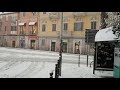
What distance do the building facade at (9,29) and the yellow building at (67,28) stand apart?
5.11 metres

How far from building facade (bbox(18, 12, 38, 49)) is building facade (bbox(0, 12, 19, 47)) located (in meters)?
0.90

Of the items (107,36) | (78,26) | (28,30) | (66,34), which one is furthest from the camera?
(28,30)

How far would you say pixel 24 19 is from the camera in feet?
114

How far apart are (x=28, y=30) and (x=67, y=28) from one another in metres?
7.12

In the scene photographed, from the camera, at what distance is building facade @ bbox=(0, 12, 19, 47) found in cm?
3599

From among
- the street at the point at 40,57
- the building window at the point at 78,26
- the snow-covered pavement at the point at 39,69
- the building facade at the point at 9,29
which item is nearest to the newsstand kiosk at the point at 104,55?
the snow-covered pavement at the point at 39,69

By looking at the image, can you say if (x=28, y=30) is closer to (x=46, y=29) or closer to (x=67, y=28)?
(x=46, y=29)

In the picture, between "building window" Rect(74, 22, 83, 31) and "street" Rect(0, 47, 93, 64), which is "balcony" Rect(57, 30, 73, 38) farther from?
"street" Rect(0, 47, 93, 64)

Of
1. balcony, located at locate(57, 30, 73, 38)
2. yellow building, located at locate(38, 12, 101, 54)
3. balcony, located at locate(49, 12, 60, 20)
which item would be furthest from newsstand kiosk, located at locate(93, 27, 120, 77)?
balcony, located at locate(49, 12, 60, 20)

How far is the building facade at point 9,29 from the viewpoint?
118ft

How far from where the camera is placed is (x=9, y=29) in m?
37.4

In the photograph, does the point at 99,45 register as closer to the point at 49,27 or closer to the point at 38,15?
the point at 49,27

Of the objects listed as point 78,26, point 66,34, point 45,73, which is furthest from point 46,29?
point 45,73

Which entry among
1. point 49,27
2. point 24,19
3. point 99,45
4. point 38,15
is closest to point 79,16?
point 49,27
